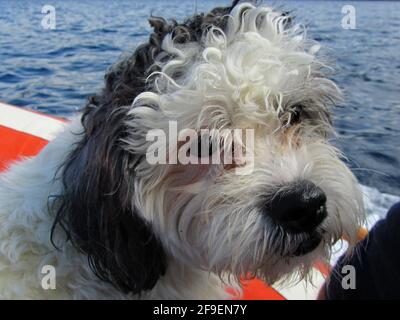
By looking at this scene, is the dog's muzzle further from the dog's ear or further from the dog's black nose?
the dog's ear

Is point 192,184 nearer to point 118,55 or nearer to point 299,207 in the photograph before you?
point 299,207

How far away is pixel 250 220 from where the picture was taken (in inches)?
83.7

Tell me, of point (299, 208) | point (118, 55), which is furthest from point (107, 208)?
point (118, 55)

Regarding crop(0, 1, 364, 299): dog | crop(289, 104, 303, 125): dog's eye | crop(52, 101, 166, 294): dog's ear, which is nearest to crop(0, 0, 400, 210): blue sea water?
crop(289, 104, 303, 125): dog's eye

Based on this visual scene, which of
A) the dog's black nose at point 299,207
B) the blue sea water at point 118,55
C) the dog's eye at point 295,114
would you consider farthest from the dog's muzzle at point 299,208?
the blue sea water at point 118,55

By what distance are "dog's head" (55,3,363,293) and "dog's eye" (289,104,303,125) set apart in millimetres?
18

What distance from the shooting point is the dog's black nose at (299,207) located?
209cm

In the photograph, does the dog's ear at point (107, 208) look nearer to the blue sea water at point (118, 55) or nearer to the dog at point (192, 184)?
the dog at point (192, 184)

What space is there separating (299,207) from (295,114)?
1.52 ft

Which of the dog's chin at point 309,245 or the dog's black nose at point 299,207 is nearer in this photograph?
the dog's black nose at point 299,207

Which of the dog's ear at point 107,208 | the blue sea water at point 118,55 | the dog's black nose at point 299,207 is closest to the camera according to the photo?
the dog's black nose at point 299,207

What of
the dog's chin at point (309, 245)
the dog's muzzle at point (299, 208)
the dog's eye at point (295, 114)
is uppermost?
the dog's eye at point (295, 114)

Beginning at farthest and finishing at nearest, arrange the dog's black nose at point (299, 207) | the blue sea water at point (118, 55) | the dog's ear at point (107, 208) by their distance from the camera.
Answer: the blue sea water at point (118, 55) → the dog's ear at point (107, 208) → the dog's black nose at point (299, 207)

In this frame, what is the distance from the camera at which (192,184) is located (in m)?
2.26
